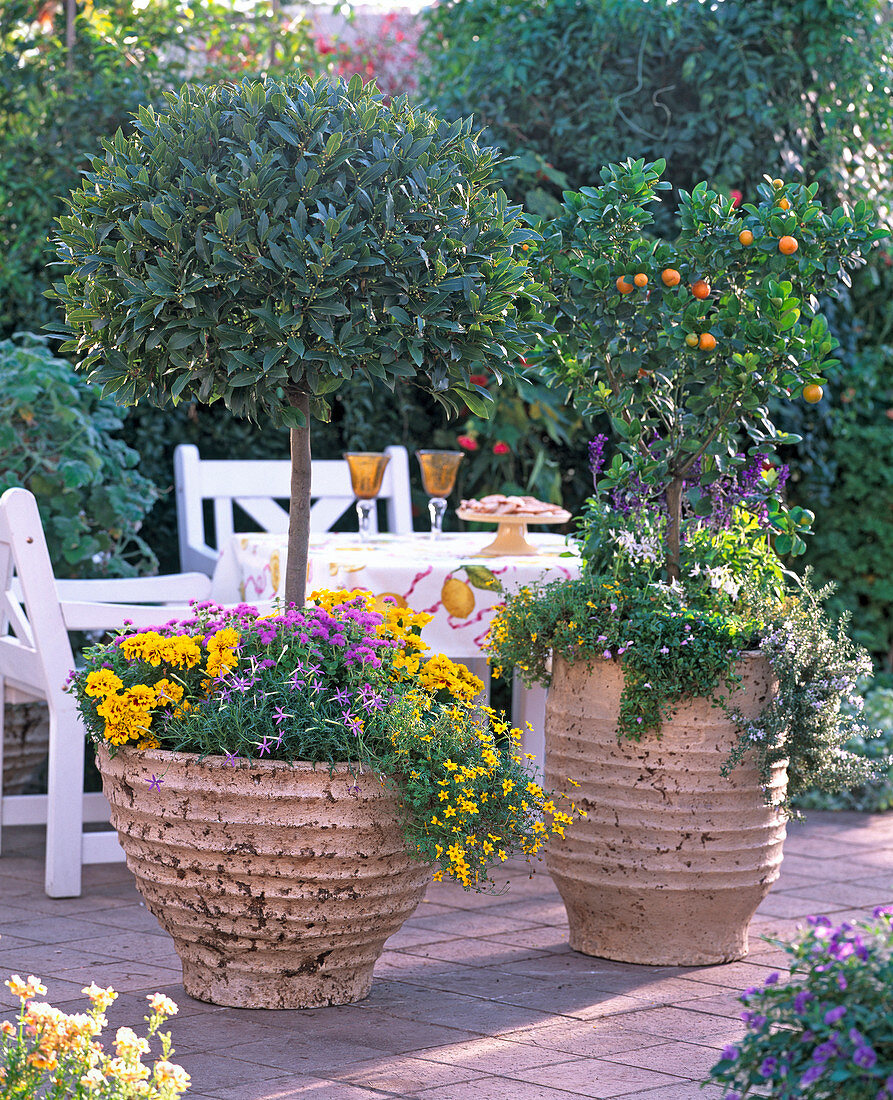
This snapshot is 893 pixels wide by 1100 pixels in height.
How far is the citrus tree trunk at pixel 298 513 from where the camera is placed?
118 inches

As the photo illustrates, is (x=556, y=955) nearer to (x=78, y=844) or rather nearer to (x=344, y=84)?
(x=78, y=844)

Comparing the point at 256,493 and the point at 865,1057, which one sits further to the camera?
the point at 256,493

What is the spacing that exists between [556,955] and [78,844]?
4.12 feet

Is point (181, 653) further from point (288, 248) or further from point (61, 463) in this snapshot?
point (61, 463)

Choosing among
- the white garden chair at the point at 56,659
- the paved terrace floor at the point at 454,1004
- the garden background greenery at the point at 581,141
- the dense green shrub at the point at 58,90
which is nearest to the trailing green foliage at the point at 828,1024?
the paved terrace floor at the point at 454,1004

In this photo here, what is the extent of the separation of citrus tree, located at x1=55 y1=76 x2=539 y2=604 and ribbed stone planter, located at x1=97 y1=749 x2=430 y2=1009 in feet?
2.31

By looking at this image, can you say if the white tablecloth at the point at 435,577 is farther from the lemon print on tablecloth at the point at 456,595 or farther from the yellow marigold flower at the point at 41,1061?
the yellow marigold flower at the point at 41,1061

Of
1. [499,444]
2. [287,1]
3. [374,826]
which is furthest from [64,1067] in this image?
[287,1]

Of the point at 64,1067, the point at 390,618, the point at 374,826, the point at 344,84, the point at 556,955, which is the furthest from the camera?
the point at 556,955

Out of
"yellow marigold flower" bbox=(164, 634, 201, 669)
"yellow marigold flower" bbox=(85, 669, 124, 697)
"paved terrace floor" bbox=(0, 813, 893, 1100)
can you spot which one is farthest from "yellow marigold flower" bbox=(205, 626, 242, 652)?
"paved terrace floor" bbox=(0, 813, 893, 1100)

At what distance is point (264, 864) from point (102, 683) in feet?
1.50

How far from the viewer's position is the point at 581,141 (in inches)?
217

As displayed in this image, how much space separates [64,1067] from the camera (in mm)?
1754

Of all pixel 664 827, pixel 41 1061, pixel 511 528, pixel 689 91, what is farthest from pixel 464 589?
pixel 689 91
